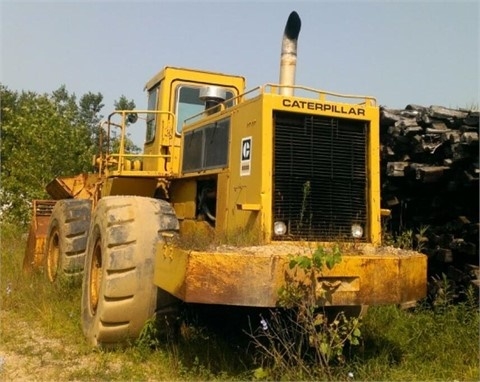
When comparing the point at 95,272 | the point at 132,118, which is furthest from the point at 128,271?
the point at 132,118

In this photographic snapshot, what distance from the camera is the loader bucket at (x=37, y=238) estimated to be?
8.66 meters

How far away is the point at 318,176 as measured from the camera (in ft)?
16.4

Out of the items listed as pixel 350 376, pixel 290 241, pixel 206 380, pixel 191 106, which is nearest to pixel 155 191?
pixel 191 106

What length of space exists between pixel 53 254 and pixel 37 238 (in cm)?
95

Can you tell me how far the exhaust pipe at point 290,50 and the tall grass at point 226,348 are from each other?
8.30 feet

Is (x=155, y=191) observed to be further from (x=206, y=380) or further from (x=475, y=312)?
(x=475, y=312)

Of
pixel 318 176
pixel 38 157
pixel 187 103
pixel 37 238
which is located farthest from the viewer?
pixel 38 157

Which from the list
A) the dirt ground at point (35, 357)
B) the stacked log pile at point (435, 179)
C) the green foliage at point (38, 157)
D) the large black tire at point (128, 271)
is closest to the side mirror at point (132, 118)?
the large black tire at point (128, 271)

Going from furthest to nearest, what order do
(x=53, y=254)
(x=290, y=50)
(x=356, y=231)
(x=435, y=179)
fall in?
1. (x=53, y=254)
2. (x=435, y=179)
3. (x=290, y=50)
4. (x=356, y=231)

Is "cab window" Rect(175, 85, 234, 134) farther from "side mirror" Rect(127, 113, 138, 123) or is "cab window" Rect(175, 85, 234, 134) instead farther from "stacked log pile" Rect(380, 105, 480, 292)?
"stacked log pile" Rect(380, 105, 480, 292)

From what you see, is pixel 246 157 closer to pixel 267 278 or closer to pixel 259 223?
pixel 259 223

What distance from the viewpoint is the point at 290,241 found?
15.8 feet

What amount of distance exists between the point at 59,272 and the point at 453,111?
5386 mm

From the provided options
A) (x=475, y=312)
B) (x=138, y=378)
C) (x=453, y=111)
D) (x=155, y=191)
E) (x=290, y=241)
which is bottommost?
(x=138, y=378)
